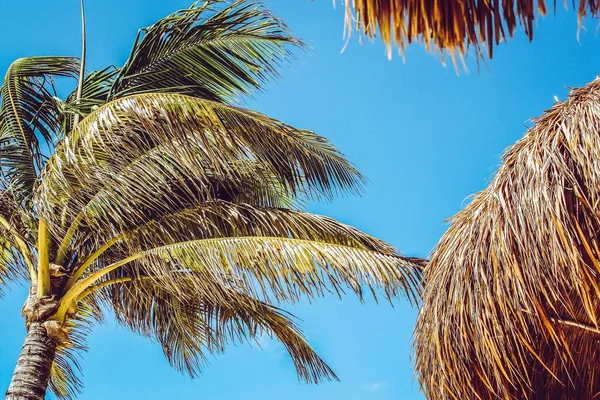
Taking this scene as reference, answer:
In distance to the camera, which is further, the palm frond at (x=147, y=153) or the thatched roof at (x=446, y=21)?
the palm frond at (x=147, y=153)

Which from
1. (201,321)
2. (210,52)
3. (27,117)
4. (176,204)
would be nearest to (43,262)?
(176,204)

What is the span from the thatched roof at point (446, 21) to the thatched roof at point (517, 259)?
1.40m

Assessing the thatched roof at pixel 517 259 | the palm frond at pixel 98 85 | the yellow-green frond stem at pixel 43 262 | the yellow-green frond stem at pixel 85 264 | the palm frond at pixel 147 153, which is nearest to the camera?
the thatched roof at pixel 517 259

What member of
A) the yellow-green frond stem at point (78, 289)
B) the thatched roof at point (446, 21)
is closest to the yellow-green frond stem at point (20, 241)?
the yellow-green frond stem at point (78, 289)

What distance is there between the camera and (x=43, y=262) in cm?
566

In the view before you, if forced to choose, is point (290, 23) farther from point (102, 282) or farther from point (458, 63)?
point (458, 63)

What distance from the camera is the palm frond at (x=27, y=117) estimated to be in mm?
6516

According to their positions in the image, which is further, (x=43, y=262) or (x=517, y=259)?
(x=43, y=262)

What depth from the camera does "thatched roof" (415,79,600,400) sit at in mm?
3025

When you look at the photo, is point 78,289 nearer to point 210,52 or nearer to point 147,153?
point 147,153

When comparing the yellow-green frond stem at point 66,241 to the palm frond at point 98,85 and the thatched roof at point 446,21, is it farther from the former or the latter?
the thatched roof at point 446,21

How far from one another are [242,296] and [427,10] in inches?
173

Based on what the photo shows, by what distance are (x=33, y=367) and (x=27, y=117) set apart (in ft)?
9.68

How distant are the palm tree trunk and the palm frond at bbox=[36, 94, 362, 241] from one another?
3.24ft
